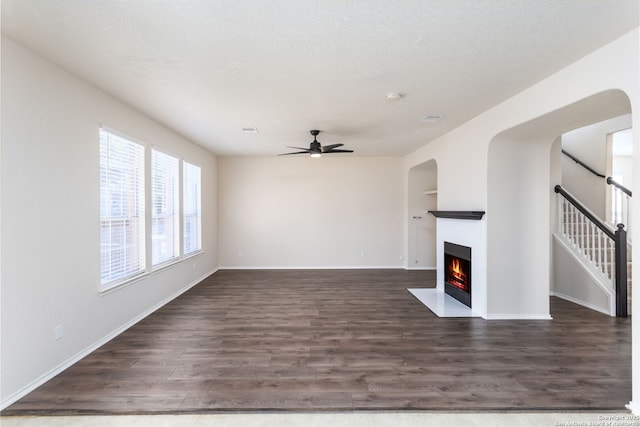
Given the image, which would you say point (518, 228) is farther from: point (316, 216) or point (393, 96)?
point (316, 216)

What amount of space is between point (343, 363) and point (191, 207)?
14.1 feet

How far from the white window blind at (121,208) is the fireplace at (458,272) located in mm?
4692

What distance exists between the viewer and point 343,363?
2.54 metres

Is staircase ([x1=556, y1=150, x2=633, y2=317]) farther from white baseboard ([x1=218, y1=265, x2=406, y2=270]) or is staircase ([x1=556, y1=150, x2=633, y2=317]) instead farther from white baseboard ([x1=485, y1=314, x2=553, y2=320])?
white baseboard ([x1=218, y1=265, x2=406, y2=270])

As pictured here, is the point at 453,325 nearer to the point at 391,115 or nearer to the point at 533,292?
the point at 533,292

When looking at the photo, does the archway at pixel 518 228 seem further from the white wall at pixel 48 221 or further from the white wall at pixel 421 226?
the white wall at pixel 48 221

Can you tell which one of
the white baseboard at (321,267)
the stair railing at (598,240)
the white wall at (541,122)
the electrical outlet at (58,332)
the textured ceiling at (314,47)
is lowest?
the white baseboard at (321,267)

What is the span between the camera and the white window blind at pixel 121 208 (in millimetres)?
2986

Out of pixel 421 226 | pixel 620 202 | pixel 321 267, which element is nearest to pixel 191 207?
pixel 321 267

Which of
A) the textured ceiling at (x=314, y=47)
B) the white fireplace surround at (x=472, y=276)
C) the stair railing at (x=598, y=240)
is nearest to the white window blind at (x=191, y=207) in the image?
the textured ceiling at (x=314, y=47)

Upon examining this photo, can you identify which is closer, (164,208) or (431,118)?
(431,118)

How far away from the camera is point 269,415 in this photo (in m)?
1.92

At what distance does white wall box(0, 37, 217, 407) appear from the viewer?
79.3 inches

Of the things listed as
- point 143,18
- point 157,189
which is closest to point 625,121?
point 143,18
